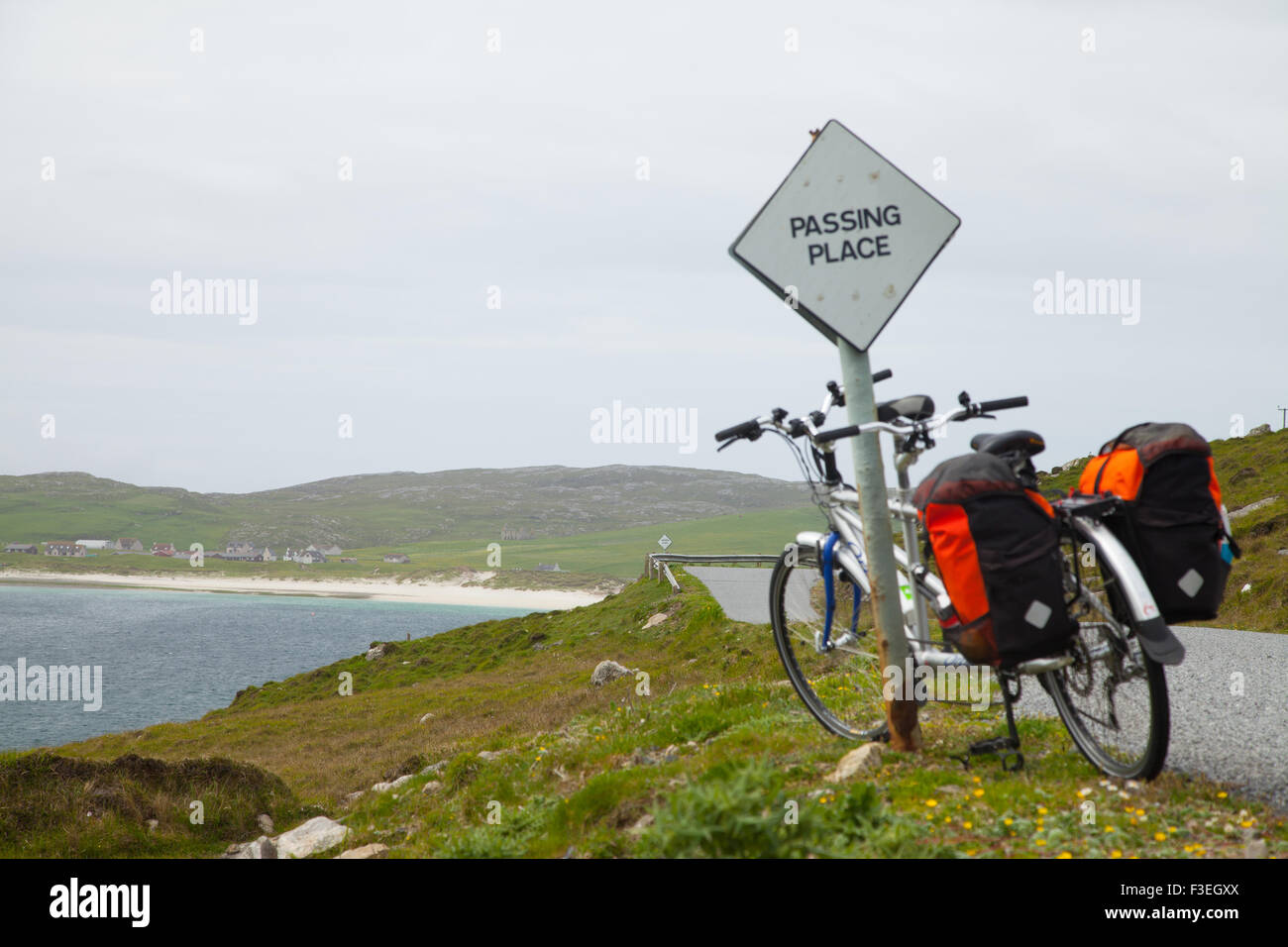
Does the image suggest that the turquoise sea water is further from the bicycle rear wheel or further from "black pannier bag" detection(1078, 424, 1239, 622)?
"black pannier bag" detection(1078, 424, 1239, 622)

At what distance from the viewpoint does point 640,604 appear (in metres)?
36.1

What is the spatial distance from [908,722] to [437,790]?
281 inches

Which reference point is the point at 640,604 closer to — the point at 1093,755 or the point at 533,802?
the point at 533,802

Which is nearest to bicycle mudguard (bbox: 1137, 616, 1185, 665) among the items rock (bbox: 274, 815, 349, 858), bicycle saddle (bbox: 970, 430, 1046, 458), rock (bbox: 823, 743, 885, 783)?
bicycle saddle (bbox: 970, 430, 1046, 458)

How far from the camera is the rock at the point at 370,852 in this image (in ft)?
27.1

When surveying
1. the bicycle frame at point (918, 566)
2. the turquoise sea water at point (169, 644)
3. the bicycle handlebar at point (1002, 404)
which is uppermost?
the bicycle handlebar at point (1002, 404)

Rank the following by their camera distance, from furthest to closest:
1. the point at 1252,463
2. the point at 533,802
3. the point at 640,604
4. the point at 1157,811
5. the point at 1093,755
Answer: the point at 1252,463 → the point at 640,604 → the point at 533,802 → the point at 1093,755 → the point at 1157,811

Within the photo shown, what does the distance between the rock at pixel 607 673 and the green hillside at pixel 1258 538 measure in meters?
10.2

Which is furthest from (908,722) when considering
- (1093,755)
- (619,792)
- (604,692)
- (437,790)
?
(604,692)

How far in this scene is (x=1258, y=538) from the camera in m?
24.2

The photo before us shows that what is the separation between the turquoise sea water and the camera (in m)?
72.1

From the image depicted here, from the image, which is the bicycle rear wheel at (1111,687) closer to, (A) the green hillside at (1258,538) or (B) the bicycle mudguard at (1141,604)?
(B) the bicycle mudguard at (1141,604)

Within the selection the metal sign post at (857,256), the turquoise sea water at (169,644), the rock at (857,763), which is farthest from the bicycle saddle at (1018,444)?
the turquoise sea water at (169,644)

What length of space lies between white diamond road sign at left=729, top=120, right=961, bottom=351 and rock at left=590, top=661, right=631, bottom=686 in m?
15.4
